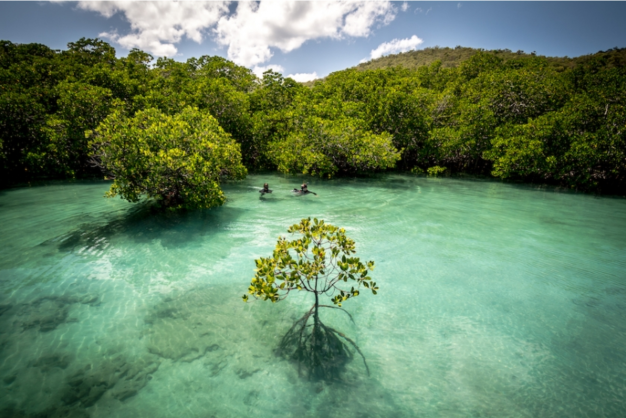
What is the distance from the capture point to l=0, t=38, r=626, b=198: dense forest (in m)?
16.9

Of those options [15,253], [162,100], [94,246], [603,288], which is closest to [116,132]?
[94,246]

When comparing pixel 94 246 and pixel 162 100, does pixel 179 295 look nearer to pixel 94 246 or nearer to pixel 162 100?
pixel 94 246

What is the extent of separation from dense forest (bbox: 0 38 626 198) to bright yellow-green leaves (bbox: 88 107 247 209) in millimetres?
91

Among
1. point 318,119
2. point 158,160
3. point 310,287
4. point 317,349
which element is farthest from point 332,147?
point 317,349

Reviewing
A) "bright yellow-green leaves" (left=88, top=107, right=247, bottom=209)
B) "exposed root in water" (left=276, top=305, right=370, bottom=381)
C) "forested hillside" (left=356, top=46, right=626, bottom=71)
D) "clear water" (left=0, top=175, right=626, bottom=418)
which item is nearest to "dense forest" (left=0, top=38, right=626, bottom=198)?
"bright yellow-green leaves" (left=88, top=107, right=247, bottom=209)

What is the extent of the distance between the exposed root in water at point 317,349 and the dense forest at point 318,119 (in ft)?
22.0

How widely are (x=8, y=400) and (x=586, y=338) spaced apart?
9.10m

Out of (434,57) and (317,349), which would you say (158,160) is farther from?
(434,57)

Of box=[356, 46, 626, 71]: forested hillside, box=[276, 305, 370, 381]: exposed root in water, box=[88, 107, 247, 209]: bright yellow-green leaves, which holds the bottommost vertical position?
box=[276, 305, 370, 381]: exposed root in water

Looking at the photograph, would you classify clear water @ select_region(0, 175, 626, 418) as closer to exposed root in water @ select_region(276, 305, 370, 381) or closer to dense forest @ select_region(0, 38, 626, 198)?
exposed root in water @ select_region(276, 305, 370, 381)

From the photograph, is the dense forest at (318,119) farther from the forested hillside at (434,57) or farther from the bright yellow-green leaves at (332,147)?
the forested hillside at (434,57)

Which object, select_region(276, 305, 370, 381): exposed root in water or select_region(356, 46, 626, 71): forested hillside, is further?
select_region(356, 46, 626, 71): forested hillside

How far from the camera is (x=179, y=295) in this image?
637 cm

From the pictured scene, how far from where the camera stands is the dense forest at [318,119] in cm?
1689
